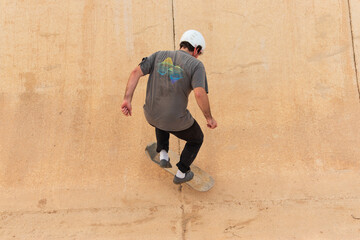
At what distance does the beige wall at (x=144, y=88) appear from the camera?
3.43 meters

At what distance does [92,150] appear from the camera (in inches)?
137

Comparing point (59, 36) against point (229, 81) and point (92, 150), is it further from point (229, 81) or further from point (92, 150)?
point (229, 81)

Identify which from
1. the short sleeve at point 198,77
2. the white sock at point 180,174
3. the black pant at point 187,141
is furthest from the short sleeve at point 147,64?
the white sock at point 180,174

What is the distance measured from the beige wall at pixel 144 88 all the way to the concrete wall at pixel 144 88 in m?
0.01

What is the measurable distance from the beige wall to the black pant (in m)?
0.51

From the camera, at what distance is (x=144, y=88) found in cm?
381

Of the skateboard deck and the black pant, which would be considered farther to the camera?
the skateboard deck

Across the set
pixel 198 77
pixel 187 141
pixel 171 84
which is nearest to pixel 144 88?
pixel 187 141

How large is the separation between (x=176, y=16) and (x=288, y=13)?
5.03 ft

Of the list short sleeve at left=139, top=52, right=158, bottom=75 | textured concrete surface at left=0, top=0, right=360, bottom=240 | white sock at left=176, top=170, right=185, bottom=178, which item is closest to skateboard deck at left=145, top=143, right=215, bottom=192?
textured concrete surface at left=0, top=0, right=360, bottom=240

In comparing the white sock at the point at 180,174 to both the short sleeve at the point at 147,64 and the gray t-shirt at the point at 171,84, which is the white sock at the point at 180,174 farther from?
the short sleeve at the point at 147,64

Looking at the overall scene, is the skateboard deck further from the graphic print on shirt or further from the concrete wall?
the graphic print on shirt

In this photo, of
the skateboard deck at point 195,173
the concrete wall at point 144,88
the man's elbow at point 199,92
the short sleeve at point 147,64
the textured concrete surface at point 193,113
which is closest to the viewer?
the man's elbow at point 199,92

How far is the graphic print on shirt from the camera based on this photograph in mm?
2416
